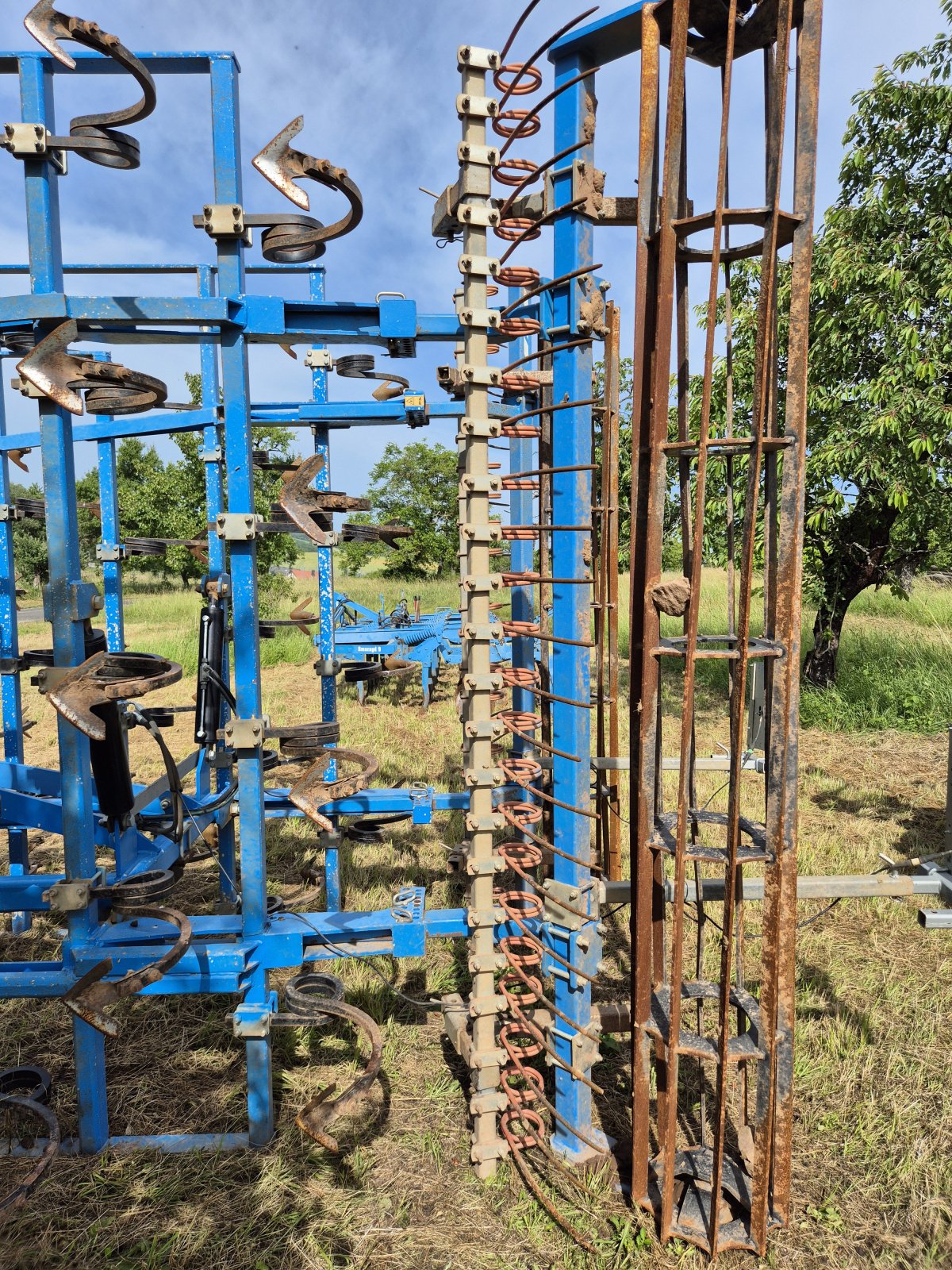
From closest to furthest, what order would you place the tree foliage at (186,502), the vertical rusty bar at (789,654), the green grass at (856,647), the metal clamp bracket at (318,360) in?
1. the vertical rusty bar at (789,654)
2. the metal clamp bracket at (318,360)
3. the green grass at (856,647)
4. the tree foliage at (186,502)

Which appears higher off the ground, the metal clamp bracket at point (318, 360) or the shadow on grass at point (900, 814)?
the metal clamp bracket at point (318, 360)

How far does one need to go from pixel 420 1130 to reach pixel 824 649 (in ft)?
32.3

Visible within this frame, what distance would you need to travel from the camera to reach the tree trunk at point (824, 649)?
37.0ft

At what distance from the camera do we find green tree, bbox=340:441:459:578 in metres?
30.8

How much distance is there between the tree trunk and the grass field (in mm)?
5203

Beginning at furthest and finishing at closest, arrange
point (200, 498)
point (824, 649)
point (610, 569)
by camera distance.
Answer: point (200, 498), point (824, 649), point (610, 569)

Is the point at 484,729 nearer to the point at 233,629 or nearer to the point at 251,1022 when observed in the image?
the point at 233,629

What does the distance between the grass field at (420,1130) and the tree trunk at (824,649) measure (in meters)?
5.20

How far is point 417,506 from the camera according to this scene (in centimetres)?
3684

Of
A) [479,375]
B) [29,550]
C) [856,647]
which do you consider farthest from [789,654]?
[29,550]

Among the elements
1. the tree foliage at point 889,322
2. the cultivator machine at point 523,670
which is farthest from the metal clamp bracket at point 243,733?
the tree foliage at point 889,322

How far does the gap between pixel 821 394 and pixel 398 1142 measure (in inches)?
318

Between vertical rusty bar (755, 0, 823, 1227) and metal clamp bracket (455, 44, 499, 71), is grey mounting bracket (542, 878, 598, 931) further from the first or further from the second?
metal clamp bracket (455, 44, 499, 71)

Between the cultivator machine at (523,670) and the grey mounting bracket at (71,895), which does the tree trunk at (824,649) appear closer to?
the cultivator machine at (523,670)
